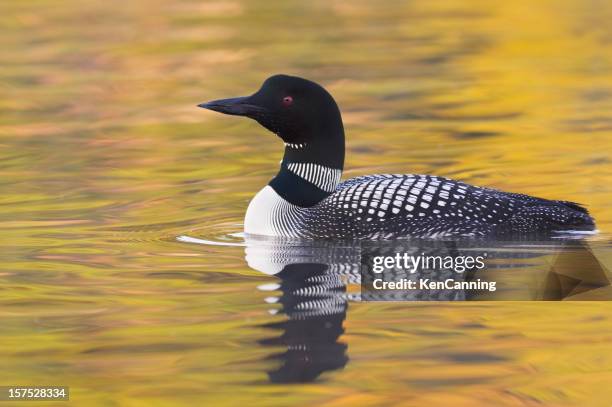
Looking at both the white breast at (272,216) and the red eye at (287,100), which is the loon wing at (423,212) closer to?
the white breast at (272,216)

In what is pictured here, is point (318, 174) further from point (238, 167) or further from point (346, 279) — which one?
point (238, 167)

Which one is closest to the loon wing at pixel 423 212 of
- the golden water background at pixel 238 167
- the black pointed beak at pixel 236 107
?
the golden water background at pixel 238 167

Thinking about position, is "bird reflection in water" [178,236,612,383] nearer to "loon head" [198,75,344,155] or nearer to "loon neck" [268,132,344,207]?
"loon neck" [268,132,344,207]

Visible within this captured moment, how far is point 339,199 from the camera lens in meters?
7.05

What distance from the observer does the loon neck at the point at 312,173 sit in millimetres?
7176

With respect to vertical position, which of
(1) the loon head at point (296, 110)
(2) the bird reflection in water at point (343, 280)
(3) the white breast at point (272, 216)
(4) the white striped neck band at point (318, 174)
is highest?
(1) the loon head at point (296, 110)

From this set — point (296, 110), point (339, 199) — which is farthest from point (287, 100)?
point (339, 199)

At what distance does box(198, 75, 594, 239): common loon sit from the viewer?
273 inches

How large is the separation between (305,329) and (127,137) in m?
5.36

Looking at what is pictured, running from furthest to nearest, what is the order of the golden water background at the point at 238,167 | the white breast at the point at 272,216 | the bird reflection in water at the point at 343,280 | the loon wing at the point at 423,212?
1. the white breast at the point at 272,216
2. the loon wing at the point at 423,212
3. the bird reflection in water at the point at 343,280
4. the golden water background at the point at 238,167

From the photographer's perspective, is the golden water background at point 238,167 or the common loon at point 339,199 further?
the common loon at point 339,199

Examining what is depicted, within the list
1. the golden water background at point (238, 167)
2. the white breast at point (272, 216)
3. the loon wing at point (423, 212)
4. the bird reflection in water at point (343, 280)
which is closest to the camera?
the golden water background at point (238, 167)

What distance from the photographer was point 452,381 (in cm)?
484

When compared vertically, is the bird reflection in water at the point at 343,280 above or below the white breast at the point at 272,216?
below
